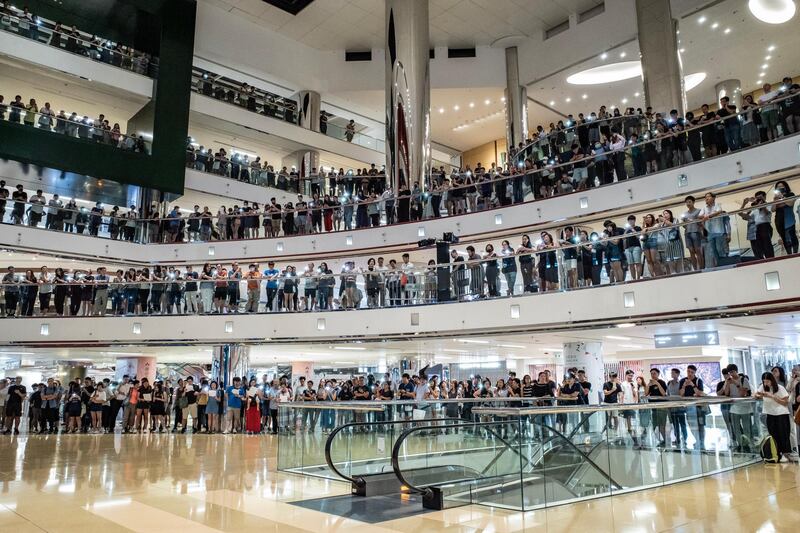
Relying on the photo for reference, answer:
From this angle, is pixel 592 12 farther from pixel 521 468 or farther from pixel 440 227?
pixel 521 468

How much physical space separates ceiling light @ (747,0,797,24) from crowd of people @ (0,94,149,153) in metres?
21.0

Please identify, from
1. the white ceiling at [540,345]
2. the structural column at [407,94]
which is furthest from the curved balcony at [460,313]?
the structural column at [407,94]

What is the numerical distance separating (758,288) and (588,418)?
5287 mm

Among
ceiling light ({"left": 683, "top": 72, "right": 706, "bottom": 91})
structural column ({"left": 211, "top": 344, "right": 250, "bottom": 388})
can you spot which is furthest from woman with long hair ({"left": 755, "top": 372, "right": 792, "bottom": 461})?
ceiling light ({"left": 683, "top": 72, "right": 706, "bottom": 91})

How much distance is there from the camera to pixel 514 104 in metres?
25.7

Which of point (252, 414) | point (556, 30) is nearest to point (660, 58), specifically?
point (556, 30)

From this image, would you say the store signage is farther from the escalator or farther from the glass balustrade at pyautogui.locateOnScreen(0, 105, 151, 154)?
the glass balustrade at pyautogui.locateOnScreen(0, 105, 151, 154)

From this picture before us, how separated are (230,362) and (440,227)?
7450 millimetres

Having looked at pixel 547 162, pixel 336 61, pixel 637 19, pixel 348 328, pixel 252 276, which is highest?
pixel 336 61

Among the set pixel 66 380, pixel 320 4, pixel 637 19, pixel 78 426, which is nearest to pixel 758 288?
pixel 637 19

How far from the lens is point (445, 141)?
3291cm

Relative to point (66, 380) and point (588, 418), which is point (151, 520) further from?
point (66, 380)

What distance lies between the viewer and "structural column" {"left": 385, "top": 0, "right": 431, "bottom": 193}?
70.7ft

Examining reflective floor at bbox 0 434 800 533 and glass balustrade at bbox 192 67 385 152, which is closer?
reflective floor at bbox 0 434 800 533
